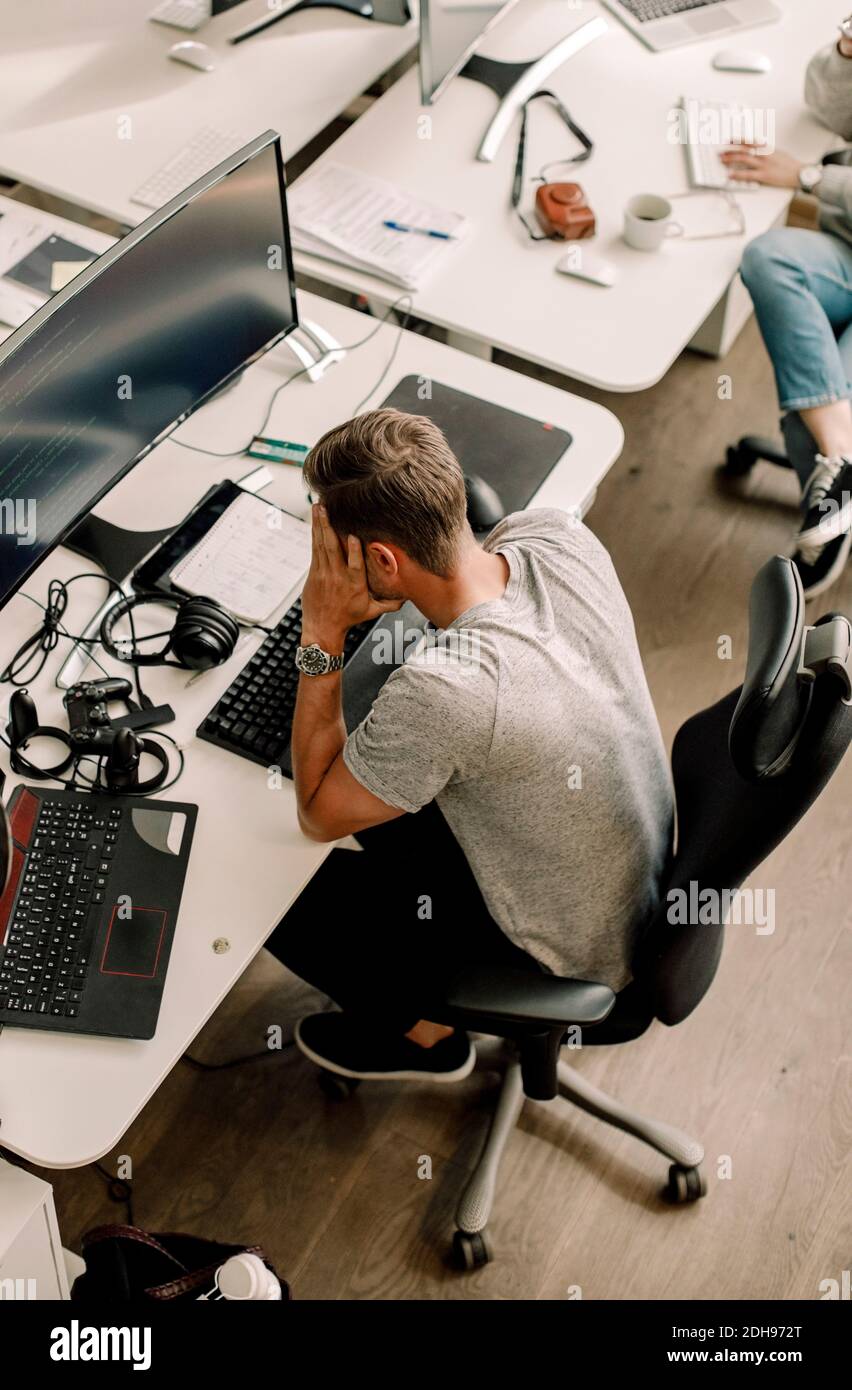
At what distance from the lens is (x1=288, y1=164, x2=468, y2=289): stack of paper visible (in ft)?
7.27

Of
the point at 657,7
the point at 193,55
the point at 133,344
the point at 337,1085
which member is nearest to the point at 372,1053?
the point at 337,1085

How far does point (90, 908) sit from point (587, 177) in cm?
172

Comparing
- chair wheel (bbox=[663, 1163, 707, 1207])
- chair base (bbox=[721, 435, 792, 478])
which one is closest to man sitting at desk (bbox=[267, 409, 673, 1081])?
chair wheel (bbox=[663, 1163, 707, 1207])

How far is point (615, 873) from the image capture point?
5.09 ft

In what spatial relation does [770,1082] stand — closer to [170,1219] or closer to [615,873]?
[615,873]

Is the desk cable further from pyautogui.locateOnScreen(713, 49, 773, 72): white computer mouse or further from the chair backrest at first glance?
pyautogui.locateOnScreen(713, 49, 773, 72): white computer mouse

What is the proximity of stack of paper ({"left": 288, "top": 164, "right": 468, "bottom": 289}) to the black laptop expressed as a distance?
3.77ft

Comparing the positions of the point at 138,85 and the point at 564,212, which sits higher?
the point at 138,85

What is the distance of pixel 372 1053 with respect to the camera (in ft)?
6.67

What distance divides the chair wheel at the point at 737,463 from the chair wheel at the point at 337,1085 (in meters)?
1.68

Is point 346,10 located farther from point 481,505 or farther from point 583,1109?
point 583,1109

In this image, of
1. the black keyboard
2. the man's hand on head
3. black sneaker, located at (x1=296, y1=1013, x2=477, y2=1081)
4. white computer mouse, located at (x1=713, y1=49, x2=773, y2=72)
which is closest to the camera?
the man's hand on head
